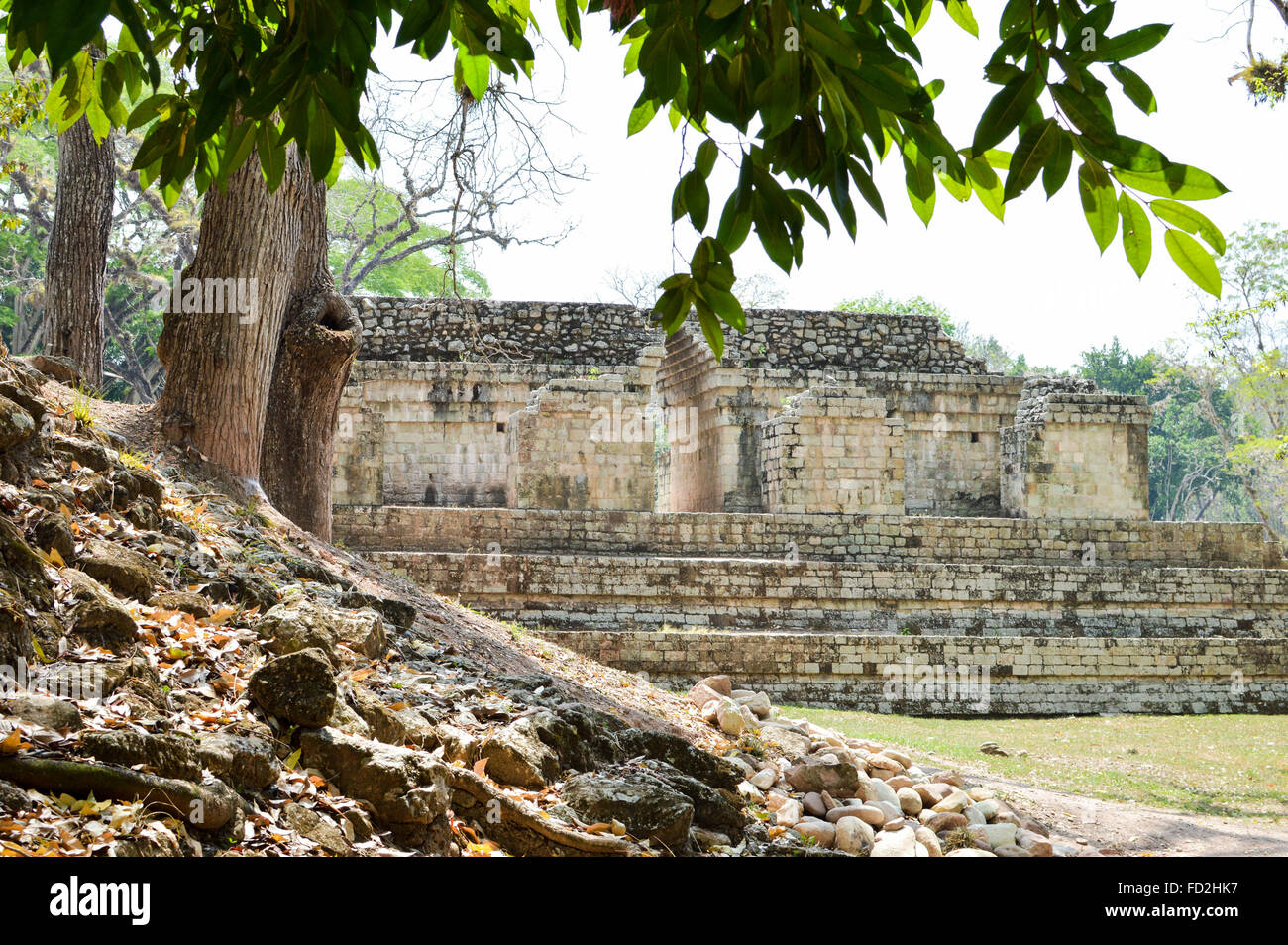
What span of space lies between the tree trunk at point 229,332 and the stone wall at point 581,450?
326 inches

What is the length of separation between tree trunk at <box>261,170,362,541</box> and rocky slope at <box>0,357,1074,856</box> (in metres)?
1.20

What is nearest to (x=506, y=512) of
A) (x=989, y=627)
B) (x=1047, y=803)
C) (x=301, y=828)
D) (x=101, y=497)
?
(x=989, y=627)

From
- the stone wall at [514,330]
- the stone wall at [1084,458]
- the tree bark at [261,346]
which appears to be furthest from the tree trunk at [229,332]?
the stone wall at [1084,458]

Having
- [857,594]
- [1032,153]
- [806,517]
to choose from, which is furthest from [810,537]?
[1032,153]

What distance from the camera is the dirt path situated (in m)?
6.70

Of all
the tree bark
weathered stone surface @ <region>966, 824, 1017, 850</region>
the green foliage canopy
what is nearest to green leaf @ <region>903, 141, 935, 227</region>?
the green foliage canopy

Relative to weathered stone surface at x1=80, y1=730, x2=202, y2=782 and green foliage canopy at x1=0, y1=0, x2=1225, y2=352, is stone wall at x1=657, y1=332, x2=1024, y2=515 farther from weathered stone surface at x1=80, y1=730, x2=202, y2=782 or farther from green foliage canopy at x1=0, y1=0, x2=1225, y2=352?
green foliage canopy at x1=0, y1=0, x2=1225, y2=352

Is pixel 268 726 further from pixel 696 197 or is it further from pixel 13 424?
pixel 696 197

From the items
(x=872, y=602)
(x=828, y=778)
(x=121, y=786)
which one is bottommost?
(x=828, y=778)

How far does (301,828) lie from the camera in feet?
11.0

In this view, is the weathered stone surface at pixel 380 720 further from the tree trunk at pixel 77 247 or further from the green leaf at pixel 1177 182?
the tree trunk at pixel 77 247

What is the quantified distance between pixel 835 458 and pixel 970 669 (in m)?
4.55

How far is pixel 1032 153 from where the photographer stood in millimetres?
2035

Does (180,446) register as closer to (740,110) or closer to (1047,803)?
(740,110)
